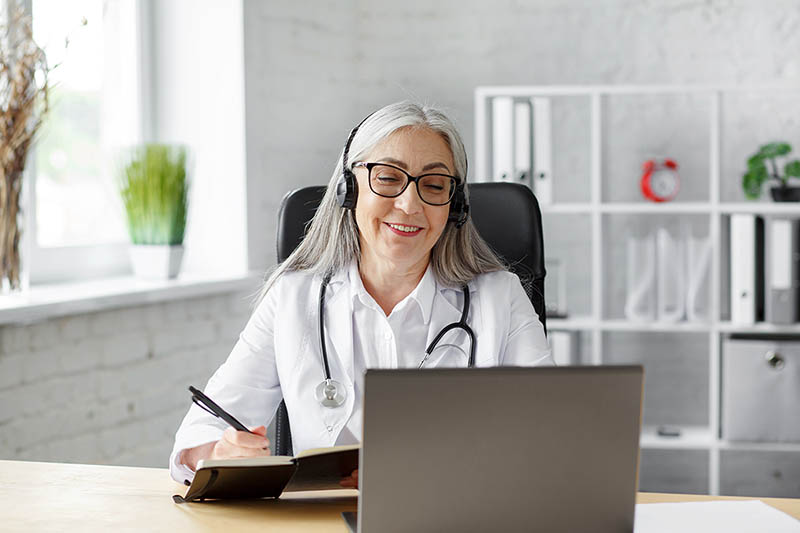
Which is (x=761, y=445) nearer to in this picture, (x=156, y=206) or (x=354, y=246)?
(x=354, y=246)

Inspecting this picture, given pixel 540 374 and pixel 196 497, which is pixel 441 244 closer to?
pixel 196 497

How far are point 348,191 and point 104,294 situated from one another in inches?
43.1

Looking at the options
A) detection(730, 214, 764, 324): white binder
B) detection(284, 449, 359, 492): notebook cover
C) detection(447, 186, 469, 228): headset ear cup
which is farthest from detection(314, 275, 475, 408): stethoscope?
detection(730, 214, 764, 324): white binder

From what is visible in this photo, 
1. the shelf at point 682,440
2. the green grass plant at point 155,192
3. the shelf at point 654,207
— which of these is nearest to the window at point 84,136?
the green grass plant at point 155,192

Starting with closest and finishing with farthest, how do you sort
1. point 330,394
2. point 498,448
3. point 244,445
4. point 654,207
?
point 498,448
point 244,445
point 330,394
point 654,207

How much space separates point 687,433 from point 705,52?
1360 mm

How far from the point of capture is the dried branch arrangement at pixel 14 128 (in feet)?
7.48

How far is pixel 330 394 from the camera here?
1618 millimetres

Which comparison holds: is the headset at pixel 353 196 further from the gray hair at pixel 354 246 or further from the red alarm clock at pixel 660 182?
the red alarm clock at pixel 660 182

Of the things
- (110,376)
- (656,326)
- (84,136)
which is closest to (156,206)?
(84,136)

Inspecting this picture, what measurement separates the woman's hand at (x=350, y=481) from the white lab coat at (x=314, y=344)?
14.7 inches

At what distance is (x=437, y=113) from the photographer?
173 centimetres

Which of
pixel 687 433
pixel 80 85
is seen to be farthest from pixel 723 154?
pixel 80 85

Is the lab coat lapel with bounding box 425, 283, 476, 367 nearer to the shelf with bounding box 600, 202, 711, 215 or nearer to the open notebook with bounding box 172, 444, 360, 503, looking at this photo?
the open notebook with bounding box 172, 444, 360, 503
